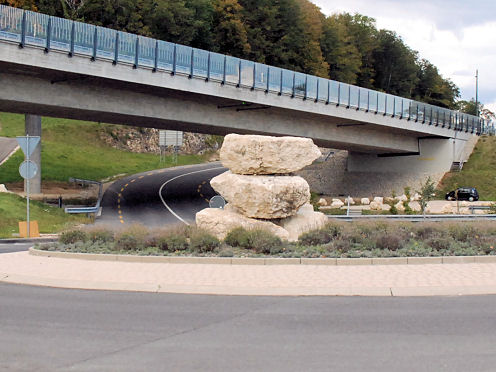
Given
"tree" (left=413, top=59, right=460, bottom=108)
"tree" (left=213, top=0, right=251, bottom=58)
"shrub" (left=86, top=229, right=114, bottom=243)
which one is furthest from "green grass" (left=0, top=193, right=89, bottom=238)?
"tree" (left=413, top=59, right=460, bottom=108)

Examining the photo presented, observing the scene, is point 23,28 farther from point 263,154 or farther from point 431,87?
point 431,87

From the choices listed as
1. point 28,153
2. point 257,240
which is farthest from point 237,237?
point 28,153

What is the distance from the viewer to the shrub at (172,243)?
1691 cm

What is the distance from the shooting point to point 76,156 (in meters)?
71.8

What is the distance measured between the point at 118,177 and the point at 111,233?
48065 mm

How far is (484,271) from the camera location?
1427 cm

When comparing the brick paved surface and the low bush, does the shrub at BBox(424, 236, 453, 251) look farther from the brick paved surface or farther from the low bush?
the low bush

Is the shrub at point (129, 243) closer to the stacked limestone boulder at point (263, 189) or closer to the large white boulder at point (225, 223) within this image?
the large white boulder at point (225, 223)

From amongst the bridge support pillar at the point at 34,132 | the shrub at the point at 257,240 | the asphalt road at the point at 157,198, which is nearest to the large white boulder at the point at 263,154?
the shrub at the point at 257,240

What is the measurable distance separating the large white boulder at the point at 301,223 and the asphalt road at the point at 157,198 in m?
9.29

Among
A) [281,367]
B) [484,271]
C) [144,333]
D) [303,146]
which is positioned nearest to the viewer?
[281,367]

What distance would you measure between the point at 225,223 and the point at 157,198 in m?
30.7

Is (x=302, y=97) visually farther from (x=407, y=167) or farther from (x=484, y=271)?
(x=484, y=271)

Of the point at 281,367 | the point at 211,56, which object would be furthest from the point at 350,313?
the point at 211,56
